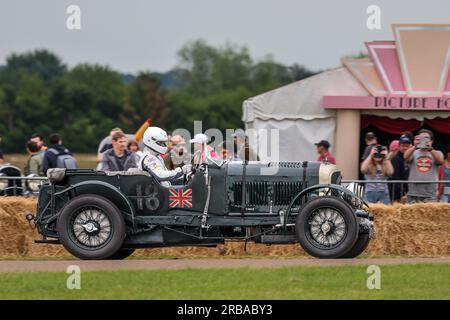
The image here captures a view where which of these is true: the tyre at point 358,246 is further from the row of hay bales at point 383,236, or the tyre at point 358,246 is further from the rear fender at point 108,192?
the rear fender at point 108,192

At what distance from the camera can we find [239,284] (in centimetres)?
1036

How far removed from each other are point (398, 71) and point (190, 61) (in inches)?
3634

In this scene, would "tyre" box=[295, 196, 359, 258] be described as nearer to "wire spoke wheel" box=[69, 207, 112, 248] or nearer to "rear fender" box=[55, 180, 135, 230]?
"rear fender" box=[55, 180, 135, 230]

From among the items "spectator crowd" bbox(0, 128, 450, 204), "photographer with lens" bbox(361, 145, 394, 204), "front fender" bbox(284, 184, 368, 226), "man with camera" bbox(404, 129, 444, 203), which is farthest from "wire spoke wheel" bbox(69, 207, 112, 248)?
"man with camera" bbox(404, 129, 444, 203)

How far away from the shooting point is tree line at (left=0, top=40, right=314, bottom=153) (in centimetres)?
7706

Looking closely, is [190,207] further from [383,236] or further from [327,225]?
[383,236]

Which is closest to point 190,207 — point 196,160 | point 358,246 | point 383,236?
point 196,160

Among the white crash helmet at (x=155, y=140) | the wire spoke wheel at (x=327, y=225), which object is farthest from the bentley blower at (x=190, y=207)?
the white crash helmet at (x=155, y=140)

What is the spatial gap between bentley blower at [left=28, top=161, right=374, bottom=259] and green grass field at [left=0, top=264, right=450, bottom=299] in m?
1.45

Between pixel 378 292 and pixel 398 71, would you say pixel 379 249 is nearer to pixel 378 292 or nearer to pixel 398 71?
pixel 378 292

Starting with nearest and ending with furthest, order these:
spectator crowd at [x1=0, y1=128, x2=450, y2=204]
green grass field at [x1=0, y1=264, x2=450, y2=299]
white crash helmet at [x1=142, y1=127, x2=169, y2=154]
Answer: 1. green grass field at [x1=0, y1=264, x2=450, y2=299]
2. white crash helmet at [x1=142, y1=127, x2=169, y2=154]
3. spectator crowd at [x1=0, y1=128, x2=450, y2=204]

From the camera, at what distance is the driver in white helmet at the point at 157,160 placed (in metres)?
12.9
